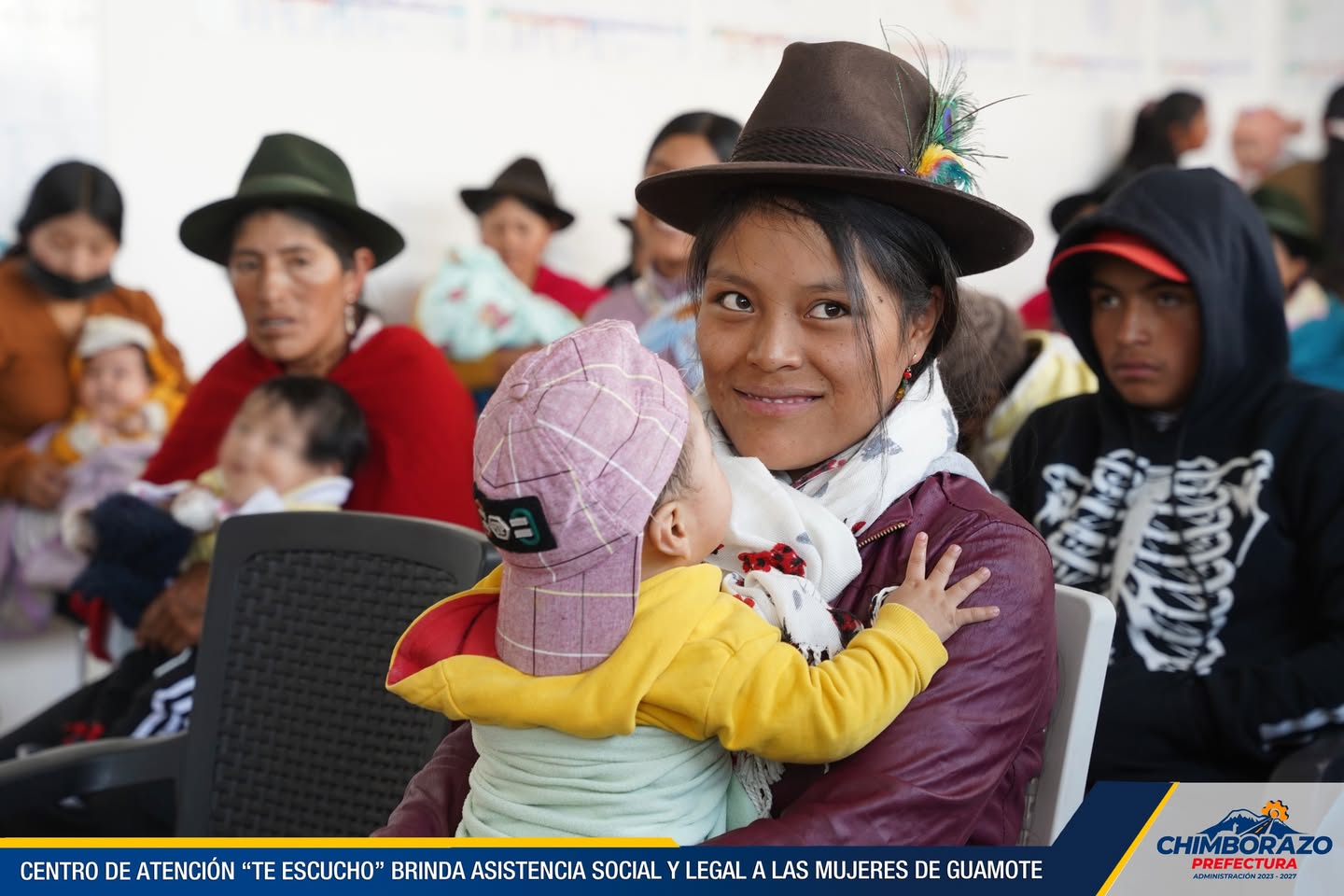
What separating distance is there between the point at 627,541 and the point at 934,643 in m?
0.32

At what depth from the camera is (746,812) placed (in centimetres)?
139

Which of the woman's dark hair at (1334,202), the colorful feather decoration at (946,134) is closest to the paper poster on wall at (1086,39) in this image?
the woman's dark hair at (1334,202)

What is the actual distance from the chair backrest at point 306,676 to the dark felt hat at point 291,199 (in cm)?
128

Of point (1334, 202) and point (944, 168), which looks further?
point (1334, 202)

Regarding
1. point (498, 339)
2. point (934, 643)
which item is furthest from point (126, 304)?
point (934, 643)

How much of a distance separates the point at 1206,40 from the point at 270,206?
19.5ft

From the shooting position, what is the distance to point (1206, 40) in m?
7.25

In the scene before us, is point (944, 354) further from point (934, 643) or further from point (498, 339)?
point (498, 339)

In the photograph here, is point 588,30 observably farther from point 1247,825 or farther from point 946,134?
point 1247,825

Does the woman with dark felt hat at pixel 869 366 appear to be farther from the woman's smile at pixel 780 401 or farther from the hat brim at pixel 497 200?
the hat brim at pixel 497 200

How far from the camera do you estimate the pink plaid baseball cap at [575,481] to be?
3.96ft

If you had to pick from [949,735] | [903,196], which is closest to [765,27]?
[903,196]

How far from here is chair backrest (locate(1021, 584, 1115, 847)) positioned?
1.43 metres

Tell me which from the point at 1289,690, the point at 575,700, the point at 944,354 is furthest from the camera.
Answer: the point at 1289,690
